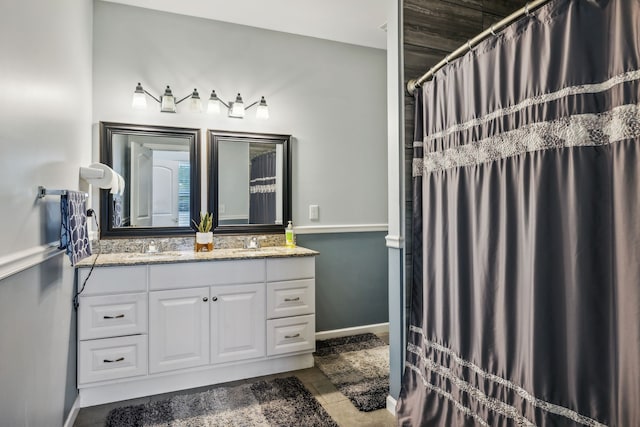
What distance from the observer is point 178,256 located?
2.59 meters

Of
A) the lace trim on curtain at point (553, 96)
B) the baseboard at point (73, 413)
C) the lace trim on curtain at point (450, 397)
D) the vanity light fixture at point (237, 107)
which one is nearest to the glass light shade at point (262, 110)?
the vanity light fixture at point (237, 107)

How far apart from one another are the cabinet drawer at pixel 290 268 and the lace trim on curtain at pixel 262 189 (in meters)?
0.71

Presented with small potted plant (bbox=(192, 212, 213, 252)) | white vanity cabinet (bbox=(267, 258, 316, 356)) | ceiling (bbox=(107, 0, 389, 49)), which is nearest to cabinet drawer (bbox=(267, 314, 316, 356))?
white vanity cabinet (bbox=(267, 258, 316, 356))

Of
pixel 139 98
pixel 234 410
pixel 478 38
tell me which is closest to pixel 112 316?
pixel 234 410

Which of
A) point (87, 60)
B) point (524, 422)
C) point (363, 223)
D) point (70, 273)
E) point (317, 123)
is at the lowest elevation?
point (524, 422)

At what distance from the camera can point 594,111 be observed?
114 centimetres

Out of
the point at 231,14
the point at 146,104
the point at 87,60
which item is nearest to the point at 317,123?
the point at 231,14

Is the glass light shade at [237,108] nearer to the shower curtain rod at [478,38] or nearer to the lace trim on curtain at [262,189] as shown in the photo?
the lace trim on curtain at [262,189]

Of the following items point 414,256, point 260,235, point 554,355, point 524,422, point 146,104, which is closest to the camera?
point 554,355

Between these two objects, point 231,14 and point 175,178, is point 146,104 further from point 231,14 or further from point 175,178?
point 231,14

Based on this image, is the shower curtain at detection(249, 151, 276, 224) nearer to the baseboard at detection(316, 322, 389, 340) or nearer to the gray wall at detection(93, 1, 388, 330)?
the gray wall at detection(93, 1, 388, 330)

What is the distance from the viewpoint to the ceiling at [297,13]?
9.30ft

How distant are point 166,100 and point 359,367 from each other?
2.37 meters

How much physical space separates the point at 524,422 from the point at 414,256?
0.89 meters
